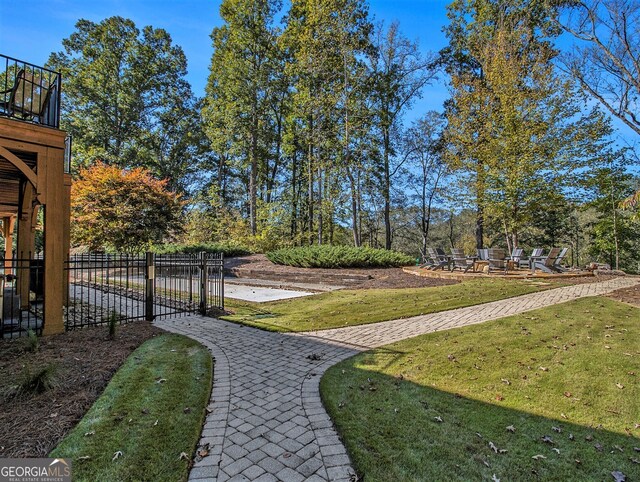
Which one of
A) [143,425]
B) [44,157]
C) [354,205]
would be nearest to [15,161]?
[44,157]

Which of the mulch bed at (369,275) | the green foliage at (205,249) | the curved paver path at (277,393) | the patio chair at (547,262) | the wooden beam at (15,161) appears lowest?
the curved paver path at (277,393)

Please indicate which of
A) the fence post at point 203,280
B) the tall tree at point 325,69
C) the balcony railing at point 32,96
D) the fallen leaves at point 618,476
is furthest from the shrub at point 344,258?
the fallen leaves at point 618,476

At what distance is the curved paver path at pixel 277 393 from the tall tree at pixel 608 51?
Result: 11695mm

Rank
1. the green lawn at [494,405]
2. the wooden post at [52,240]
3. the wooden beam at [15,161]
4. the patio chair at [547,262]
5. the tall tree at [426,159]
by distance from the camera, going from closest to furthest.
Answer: the green lawn at [494,405]
the wooden beam at [15,161]
the wooden post at [52,240]
the patio chair at [547,262]
the tall tree at [426,159]

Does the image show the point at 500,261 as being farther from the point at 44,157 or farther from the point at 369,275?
the point at 44,157

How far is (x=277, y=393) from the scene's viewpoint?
141 inches

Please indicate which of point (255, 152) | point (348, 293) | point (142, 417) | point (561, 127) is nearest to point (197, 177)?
point (255, 152)

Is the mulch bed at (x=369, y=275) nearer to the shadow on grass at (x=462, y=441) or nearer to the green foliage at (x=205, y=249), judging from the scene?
the green foliage at (x=205, y=249)

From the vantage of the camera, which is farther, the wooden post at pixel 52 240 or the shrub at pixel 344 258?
the shrub at pixel 344 258

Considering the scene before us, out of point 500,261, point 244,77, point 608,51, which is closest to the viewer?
point 500,261

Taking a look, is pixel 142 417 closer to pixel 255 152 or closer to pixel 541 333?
pixel 541 333

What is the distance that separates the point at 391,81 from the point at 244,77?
963cm

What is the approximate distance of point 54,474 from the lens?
2.33 m

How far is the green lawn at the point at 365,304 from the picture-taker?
6.84 metres
